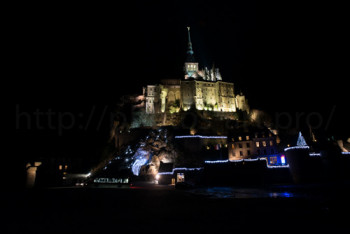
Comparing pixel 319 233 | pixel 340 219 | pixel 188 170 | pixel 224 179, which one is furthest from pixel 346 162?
pixel 319 233

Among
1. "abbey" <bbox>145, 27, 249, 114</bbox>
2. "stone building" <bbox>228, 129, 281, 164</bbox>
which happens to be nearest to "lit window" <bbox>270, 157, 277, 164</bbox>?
"stone building" <bbox>228, 129, 281, 164</bbox>

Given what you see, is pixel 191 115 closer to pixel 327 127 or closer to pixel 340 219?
pixel 327 127

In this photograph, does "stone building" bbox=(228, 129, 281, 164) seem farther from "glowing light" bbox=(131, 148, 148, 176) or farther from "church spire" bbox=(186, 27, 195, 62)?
"church spire" bbox=(186, 27, 195, 62)

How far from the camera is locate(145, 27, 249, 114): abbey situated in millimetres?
71438

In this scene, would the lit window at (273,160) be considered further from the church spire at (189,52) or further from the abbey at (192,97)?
the church spire at (189,52)

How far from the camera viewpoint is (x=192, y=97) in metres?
72.1

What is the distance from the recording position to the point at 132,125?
70000 mm

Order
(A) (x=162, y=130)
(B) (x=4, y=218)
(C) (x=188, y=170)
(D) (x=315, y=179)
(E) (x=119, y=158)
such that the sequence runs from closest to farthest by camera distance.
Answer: (B) (x=4, y=218), (D) (x=315, y=179), (C) (x=188, y=170), (E) (x=119, y=158), (A) (x=162, y=130)

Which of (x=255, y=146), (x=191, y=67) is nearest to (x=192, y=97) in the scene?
(x=191, y=67)

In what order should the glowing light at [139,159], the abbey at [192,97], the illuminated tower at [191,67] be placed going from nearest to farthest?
the glowing light at [139,159], the abbey at [192,97], the illuminated tower at [191,67]

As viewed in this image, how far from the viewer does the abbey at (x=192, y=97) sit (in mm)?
71438

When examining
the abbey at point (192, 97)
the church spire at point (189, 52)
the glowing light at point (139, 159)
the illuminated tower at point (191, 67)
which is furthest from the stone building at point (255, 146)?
the church spire at point (189, 52)

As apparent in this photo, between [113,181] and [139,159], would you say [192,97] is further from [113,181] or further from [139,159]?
[113,181]

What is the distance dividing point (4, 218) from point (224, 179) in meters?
32.4
